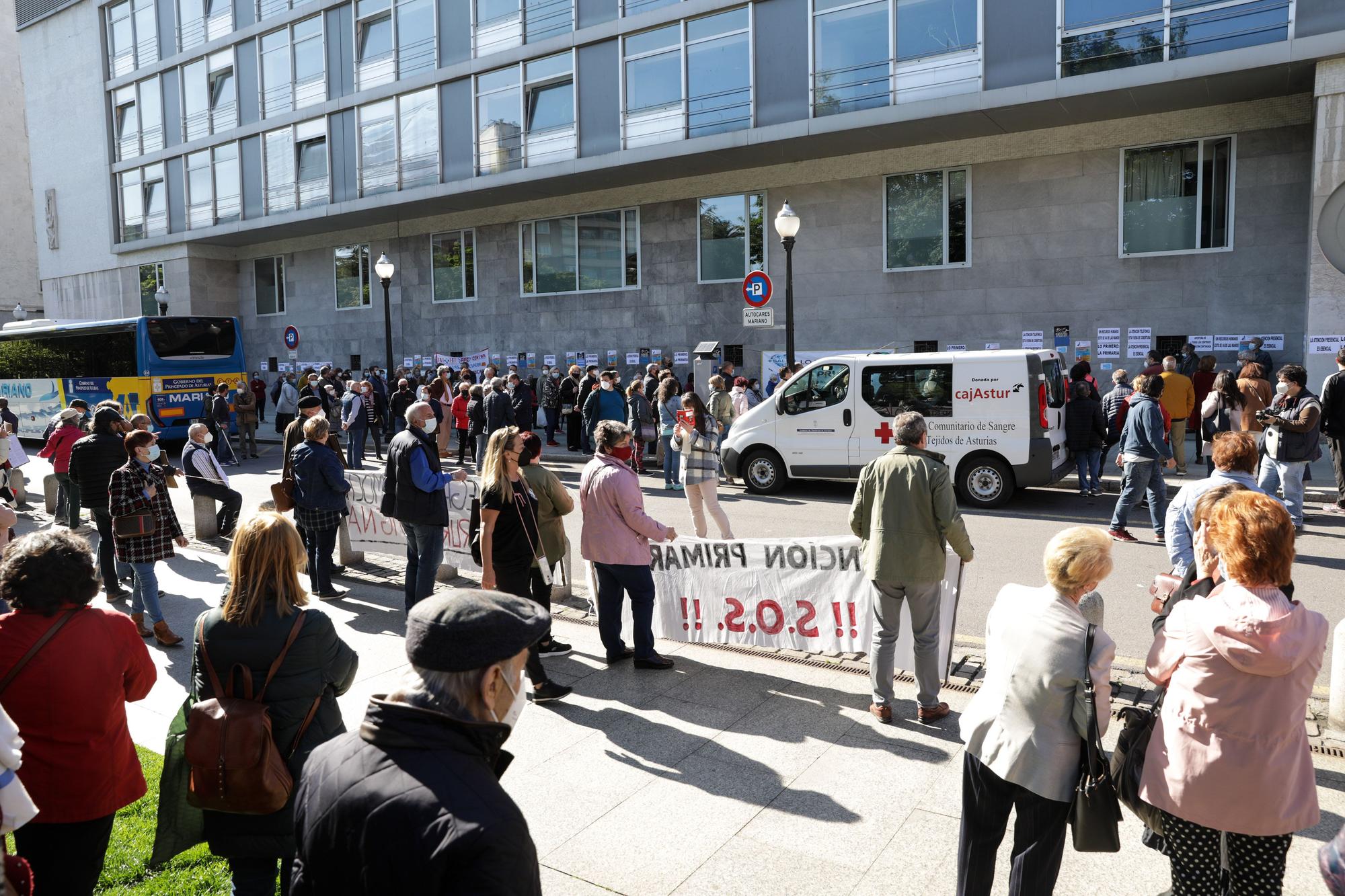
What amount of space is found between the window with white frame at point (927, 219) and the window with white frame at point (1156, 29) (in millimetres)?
3265

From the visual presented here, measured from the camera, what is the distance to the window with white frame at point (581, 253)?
24781 mm

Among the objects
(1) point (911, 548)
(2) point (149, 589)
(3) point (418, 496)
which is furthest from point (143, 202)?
(1) point (911, 548)

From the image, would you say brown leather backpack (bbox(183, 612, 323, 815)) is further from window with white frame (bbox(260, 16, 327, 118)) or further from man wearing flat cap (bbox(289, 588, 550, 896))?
window with white frame (bbox(260, 16, 327, 118))

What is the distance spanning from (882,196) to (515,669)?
66.6 feet

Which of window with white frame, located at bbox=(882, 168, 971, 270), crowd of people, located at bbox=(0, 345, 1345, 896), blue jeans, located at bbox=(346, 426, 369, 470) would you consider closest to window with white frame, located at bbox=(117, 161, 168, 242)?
blue jeans, located at bbox=(346, 426, 369, 470)

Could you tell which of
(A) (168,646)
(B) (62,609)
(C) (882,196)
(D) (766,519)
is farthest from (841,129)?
(B) (62,609)

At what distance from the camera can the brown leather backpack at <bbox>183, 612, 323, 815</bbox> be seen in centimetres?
306

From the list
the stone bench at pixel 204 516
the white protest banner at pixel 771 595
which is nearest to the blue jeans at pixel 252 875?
the white protest banner at pixel 771 595

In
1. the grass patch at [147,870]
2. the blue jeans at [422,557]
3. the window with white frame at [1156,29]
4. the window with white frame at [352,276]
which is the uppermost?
the window with white frame at [1156,29]

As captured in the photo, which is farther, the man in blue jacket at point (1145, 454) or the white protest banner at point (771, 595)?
the man in blue jacket at point (1145, 454)

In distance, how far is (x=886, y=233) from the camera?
20938 mm

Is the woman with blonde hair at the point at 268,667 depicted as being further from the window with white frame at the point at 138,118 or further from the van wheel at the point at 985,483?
the window with white frame at the point at 138,118

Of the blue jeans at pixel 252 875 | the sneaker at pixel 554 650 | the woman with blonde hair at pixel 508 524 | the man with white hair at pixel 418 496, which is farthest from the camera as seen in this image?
the man with white hair at pixel 418 496

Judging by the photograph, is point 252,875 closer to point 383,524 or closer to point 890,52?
point 383,524
